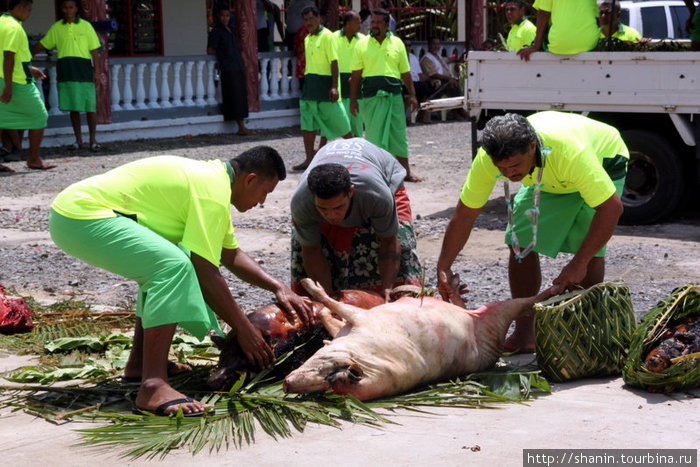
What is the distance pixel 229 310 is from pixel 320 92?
8.77m

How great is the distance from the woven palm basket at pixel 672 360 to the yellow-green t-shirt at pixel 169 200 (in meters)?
1.98

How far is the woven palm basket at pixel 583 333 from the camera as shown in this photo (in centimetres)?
496

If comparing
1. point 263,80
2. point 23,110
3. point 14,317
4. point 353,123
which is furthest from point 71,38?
point 14,317

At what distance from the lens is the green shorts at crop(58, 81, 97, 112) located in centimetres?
1416

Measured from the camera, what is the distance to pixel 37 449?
418 cm

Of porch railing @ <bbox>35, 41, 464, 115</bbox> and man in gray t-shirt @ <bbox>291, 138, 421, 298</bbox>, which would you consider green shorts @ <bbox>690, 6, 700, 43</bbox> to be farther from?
porch railing @ <bbox>35, 41, 464, 115</bbox>

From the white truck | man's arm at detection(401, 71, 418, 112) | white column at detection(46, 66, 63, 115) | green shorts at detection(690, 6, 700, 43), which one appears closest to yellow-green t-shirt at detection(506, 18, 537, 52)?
man's arm at detection(401, 71, 418, 112)

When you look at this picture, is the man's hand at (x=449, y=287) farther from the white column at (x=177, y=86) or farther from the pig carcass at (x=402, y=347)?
the white column at (x=177, y=86)

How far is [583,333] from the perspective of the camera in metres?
5.02

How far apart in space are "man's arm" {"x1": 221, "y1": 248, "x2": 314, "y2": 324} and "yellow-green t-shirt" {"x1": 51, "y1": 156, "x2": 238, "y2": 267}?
30 centimetres

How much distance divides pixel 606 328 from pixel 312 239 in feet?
5.21

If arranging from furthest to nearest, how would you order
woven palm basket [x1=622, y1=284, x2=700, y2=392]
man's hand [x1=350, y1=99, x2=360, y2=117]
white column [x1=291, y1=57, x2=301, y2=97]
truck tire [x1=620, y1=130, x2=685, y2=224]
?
white column [x1=291, y1=57, x2=301, y2=97], man's hand [x1=350, y1=99, x2=360, y2=117], truck tire [x1=620, y1=130, x2=685, y2=224], woven palm basket [x1=622, y1=284, x2=700, y2=392]

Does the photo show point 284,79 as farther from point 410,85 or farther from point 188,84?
point 410,85

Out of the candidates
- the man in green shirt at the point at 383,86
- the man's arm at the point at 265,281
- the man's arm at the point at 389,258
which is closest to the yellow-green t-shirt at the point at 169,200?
the man's arm at the point at 265,281
